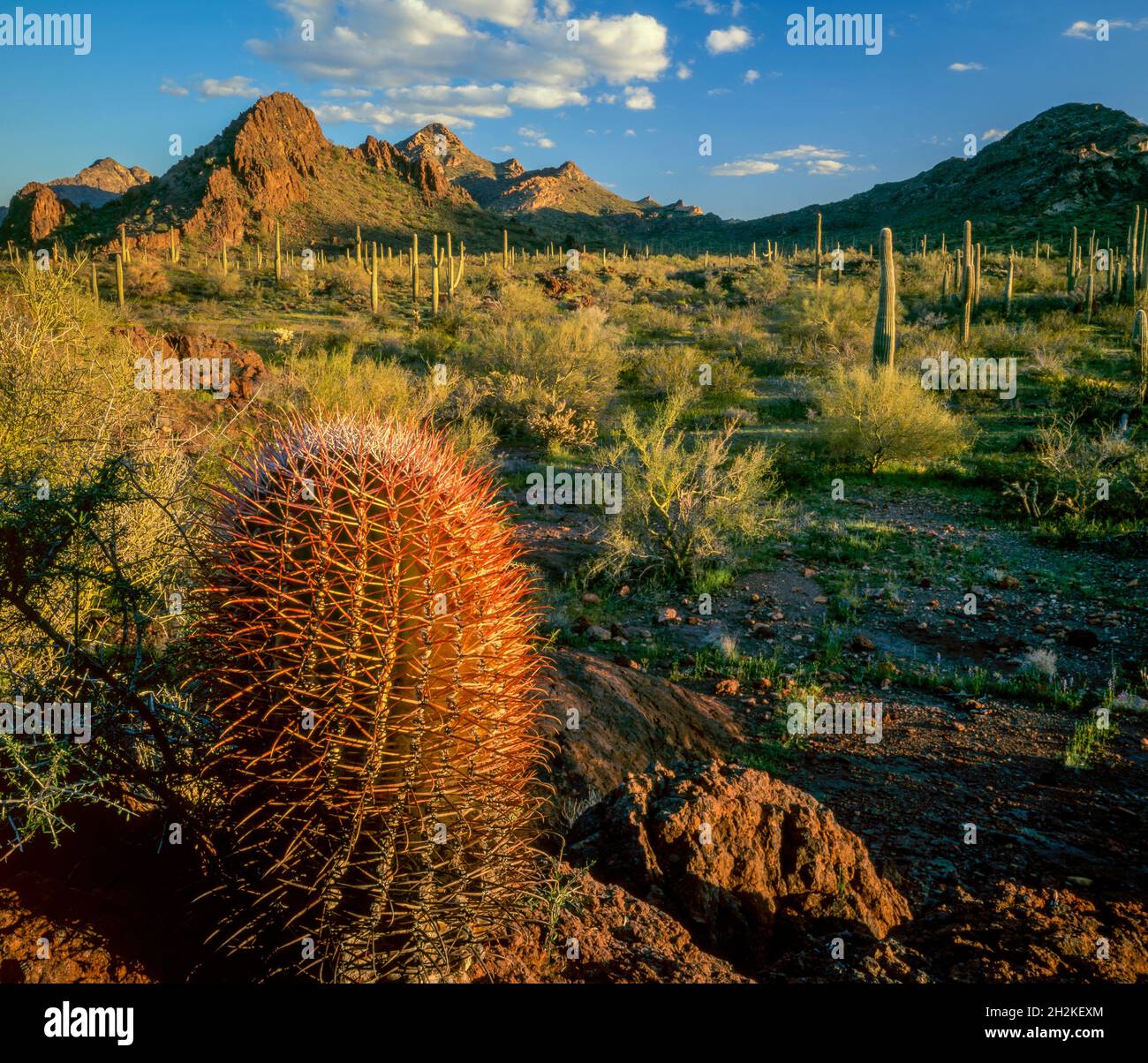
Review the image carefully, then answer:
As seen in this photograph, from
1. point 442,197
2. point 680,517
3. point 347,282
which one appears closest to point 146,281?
point 347,282

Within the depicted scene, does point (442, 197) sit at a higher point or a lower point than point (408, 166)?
lower

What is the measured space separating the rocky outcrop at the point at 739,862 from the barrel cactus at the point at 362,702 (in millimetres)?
1065

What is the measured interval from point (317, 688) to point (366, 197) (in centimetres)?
7800

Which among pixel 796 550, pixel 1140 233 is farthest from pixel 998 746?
pixel 1140 233

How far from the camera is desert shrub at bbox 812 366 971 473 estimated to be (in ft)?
45.2

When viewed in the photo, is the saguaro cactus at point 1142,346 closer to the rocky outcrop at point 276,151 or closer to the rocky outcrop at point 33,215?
the rocky outcrop at point 276,151

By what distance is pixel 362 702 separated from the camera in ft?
6.08

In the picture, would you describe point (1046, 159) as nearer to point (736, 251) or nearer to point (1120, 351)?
point (736, 251)

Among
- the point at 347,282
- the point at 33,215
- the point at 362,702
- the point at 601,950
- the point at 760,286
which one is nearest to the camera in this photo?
the point at 362,702

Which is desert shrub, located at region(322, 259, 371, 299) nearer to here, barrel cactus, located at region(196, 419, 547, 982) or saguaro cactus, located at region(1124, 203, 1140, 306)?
saguaro cactus, located at region(1124, 203, 1140, 306)

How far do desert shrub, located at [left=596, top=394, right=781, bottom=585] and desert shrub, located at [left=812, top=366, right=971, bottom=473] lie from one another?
3920 millimetres

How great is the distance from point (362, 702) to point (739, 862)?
1936 mm

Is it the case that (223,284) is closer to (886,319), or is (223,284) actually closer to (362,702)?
(886,319)

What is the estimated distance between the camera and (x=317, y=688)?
181 centimetres
